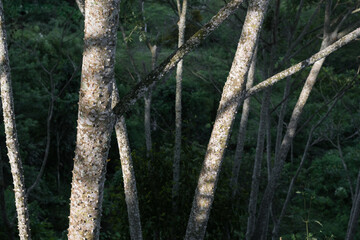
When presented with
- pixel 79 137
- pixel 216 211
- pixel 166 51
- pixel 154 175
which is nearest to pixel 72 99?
pixel 166 51

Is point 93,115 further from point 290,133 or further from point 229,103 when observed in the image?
point 290,133

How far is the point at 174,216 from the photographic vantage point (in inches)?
227

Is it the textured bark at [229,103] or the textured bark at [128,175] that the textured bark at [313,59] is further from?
the textured bark at [128,175]

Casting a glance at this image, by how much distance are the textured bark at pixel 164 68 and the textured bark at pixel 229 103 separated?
372mm

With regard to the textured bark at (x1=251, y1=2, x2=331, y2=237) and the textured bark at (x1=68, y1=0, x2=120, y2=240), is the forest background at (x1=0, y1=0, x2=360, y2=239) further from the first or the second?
the textured bark at (x1=68, y1=0, x2=120, y2=240)

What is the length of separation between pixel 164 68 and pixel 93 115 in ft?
2.01

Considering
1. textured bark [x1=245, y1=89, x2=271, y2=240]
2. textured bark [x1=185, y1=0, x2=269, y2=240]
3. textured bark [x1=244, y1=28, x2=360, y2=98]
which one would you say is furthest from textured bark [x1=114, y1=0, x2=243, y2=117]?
textured bark [x1=245, y1=89, x2=271, y2=240]

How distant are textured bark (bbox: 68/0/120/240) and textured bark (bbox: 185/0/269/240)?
115cm

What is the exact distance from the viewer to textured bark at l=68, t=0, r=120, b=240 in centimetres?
224

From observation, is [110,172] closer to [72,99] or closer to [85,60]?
[72,99]

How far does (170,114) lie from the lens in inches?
555

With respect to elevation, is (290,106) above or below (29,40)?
below

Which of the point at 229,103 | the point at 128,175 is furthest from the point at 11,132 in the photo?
the point at 229,103

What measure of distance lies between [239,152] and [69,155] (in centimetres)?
780
